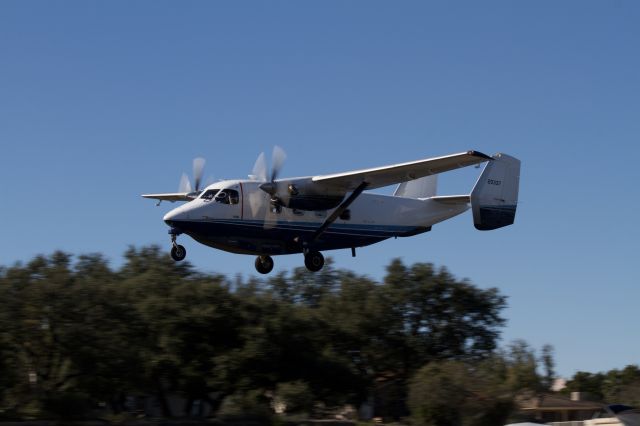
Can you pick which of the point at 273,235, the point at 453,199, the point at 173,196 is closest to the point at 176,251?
the point at 273,235

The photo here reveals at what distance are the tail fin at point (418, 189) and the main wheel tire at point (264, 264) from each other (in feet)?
25.3

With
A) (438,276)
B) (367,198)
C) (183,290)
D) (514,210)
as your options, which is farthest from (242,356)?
(438,276)

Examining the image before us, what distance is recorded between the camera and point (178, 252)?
95.8ft

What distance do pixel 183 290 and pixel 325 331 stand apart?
29.4 ft

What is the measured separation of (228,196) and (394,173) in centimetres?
554

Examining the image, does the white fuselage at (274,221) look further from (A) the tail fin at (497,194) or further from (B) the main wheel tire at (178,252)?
(A) the tail fin at (497,194)

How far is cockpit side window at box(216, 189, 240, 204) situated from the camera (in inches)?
1140

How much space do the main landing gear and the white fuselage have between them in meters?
0.34

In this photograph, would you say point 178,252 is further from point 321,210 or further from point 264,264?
point 321,210

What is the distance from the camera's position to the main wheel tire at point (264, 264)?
31.6m

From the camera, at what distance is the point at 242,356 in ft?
129

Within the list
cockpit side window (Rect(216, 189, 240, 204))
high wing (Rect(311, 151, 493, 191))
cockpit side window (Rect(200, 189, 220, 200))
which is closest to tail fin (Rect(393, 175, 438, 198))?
high wing (Rect(311, 151, 493, 191))

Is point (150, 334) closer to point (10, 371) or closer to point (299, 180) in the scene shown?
point (10, 371)

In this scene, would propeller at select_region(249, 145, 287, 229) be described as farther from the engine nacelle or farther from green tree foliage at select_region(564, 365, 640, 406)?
green tree foliage at select_region(564, 365, 640, 406)
